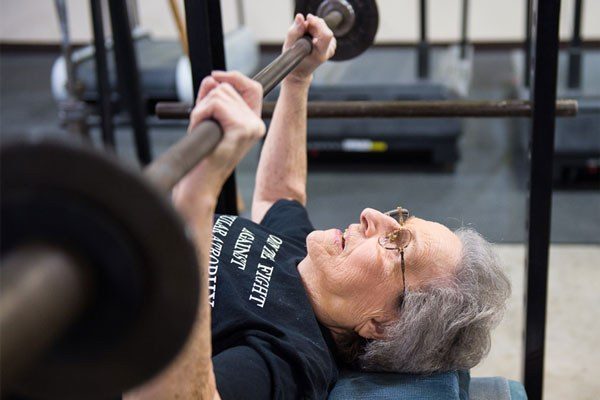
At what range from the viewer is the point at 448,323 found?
1.70 m

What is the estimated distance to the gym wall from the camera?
6.67 metres

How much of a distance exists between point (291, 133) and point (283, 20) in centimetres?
512

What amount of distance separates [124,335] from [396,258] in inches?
42.9

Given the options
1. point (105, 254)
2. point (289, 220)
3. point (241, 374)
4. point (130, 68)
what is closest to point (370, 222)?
point (289, 220)

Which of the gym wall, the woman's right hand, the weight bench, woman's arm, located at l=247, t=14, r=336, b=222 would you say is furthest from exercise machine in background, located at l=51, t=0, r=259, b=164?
the woman's right hand

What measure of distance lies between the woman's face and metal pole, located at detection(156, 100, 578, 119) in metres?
0.39

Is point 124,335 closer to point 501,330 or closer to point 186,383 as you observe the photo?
point 186,383

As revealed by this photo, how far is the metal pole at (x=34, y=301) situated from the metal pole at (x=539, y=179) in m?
1.39

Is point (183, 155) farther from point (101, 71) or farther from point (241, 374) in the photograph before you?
point (101, 71)

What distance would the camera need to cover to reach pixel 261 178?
217cm

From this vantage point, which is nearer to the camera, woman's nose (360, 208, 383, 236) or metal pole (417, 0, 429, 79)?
woman's nose (360, 208, 383, 236)

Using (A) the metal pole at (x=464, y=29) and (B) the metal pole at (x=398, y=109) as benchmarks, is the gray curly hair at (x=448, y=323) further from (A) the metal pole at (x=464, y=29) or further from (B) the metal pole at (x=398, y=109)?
(A) the metal pole at (x=464, y=29)

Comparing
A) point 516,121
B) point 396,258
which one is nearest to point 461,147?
point 516,121

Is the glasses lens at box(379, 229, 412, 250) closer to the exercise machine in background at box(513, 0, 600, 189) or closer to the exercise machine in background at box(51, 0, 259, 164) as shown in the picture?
the exercise machine in background at box(51, 0, 259, 164)
